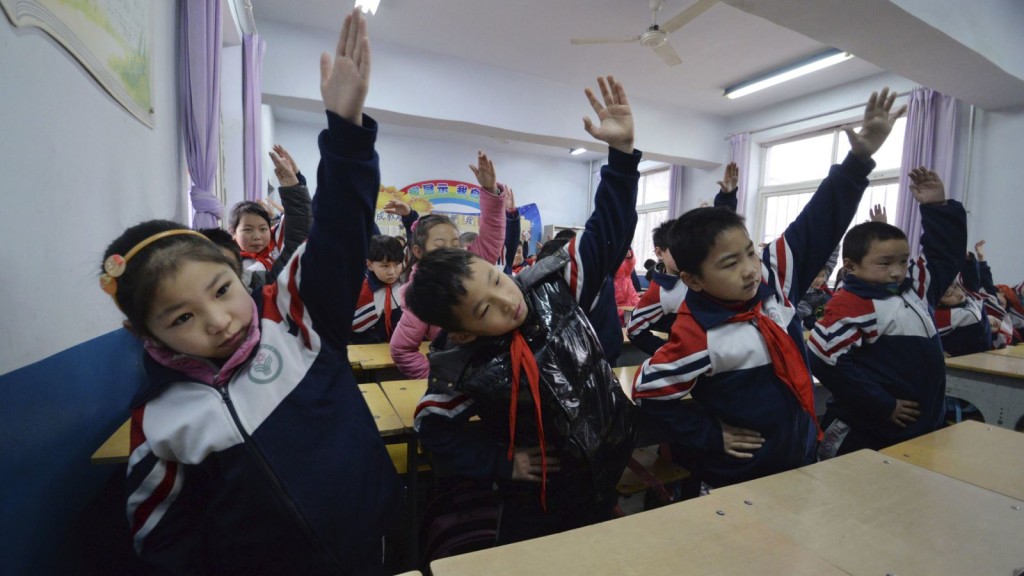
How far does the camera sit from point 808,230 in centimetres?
132

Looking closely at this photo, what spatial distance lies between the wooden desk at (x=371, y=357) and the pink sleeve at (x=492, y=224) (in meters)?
0.66

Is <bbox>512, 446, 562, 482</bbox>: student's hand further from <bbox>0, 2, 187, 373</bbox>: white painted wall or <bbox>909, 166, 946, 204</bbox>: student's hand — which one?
<bbox>909, 166, 946, 204</bbox>: student's hand

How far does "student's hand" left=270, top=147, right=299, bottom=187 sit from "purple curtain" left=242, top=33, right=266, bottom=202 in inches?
87.9

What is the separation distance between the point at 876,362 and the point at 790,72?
4.86 meters

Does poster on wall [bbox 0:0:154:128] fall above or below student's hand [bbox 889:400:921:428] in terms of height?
above

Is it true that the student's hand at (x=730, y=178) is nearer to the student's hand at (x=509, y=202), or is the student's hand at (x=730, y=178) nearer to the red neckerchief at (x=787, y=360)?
the red neckerchief at (x=787, y=360)

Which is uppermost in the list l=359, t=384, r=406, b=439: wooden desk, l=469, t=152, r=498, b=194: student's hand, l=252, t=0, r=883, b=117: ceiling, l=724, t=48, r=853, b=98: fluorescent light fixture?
l=252, t=0, r=883, b=117: ceiling

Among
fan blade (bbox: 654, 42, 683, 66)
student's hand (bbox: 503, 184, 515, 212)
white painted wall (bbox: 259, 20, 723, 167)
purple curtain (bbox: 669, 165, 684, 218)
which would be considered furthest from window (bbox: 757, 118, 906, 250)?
student's hand (bbox: 503, 184, 515, 212)

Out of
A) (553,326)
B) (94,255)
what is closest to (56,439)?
(94,255)

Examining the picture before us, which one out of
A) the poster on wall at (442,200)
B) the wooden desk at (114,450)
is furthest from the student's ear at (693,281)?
the poster on wall at (442,200)

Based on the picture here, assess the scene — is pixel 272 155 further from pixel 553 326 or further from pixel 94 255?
pixel 553 326

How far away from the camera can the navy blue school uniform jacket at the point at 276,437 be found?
2.50ft

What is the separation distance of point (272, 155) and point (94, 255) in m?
0.80

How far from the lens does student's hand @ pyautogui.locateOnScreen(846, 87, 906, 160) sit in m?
1.29
